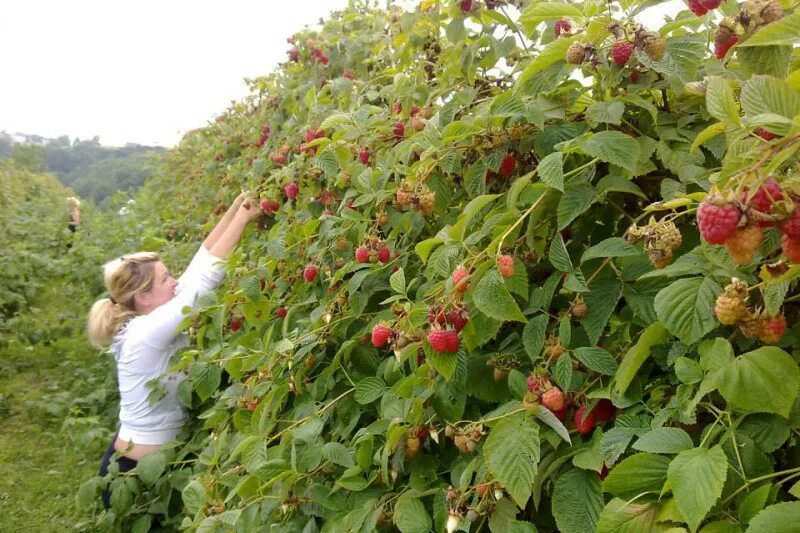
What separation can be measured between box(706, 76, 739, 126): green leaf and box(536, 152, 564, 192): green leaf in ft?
1.06

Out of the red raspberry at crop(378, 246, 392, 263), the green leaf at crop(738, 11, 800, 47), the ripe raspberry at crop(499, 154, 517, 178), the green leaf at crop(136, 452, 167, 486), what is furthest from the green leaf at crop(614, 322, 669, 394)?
the green leaf at crop(136, 452, 167, 486)

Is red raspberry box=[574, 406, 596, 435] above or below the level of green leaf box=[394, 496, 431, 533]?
above

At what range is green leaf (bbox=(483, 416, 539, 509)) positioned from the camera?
0.98m

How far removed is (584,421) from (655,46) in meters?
0.65

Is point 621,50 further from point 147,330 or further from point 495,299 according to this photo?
point 147,330

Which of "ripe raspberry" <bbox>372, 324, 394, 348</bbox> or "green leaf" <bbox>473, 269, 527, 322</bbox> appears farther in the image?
"ripe raspberry" <bbox>372, 324, 394, 348</bbox>

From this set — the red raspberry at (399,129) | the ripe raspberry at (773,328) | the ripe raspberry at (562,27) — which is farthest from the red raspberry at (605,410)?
the red raspberry at (399,129)

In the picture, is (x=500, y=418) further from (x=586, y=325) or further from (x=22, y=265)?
(x=22, y=265)

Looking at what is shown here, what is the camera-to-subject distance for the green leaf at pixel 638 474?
33.5 inches

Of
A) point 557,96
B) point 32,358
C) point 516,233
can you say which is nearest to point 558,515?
point 516,233

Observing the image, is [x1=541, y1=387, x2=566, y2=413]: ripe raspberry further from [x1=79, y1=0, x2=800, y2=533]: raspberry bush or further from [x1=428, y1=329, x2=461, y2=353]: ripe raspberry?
[x1=428, y1=329, x2=461, y2=353]: ripe raspberry

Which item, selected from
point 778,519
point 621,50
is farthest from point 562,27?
point 778,519

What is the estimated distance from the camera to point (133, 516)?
2.69 m

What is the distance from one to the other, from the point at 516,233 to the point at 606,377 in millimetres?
319
